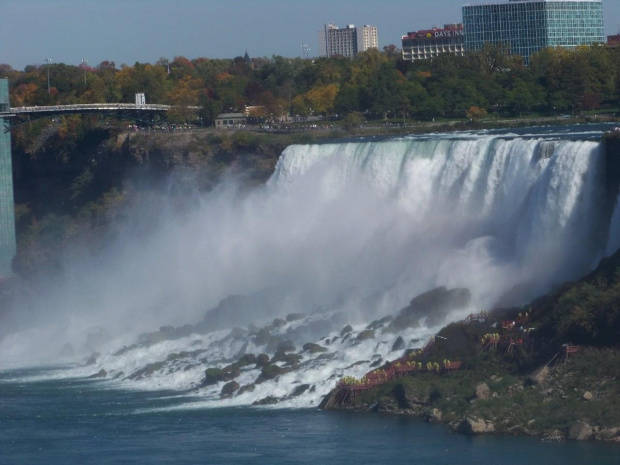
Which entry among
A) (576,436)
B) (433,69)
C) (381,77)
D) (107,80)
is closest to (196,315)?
(576,436)

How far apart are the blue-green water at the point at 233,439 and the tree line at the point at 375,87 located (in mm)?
28797

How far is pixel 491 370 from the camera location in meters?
27.4

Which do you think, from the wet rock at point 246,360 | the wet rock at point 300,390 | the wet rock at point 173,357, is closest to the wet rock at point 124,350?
the wet rock at point 173,357

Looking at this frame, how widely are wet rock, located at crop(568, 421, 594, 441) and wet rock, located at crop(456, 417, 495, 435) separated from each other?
1.70m

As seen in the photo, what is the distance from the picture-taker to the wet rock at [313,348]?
31906 millimetres

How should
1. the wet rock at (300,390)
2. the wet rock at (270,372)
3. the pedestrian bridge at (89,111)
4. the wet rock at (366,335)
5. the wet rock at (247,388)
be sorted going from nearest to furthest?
the wet rock at (300,390), the wet rock at (247,388), the wet rock at (270,372), the wet rock at (366,335), the pedestrian bridge at (89,111)

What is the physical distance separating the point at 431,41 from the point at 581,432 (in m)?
97.9

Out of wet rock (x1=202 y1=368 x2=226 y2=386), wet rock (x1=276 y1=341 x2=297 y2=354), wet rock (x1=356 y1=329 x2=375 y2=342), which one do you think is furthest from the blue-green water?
wet rock (x1=356 y1=329 x2=375 y2=342)

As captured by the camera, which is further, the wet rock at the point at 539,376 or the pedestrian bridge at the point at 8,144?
the pedestrian bridge at the point at 8,144

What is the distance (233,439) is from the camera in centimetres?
2573

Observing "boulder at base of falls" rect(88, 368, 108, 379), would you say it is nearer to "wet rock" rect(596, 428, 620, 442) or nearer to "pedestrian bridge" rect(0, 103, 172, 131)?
"wet rock" rect(596, 428, 620, 442)

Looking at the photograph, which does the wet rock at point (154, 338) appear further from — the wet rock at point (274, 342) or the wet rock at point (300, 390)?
the wet rock at point (300, 390)

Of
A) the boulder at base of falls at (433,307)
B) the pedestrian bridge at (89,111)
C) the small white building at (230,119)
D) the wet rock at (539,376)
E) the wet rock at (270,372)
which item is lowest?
the wet rock at (270,372)

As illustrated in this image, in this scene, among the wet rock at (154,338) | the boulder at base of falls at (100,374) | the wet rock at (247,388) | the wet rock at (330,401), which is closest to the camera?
the wet rock at (330,401)
